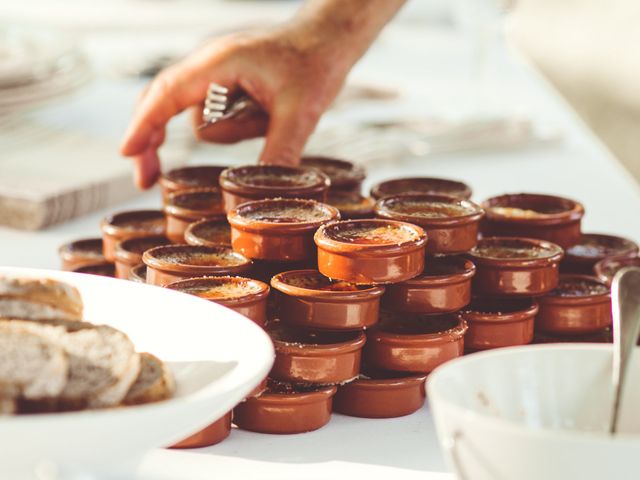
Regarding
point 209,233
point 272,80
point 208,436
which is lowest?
point 208,436

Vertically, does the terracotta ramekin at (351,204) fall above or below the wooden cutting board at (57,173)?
above

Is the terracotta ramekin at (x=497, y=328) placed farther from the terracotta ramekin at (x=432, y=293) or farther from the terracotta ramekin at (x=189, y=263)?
the terracotta ramekin at (x=189, y=263)

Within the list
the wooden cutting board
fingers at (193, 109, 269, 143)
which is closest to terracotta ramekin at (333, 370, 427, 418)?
fingers at (193, 109, 269, 143)

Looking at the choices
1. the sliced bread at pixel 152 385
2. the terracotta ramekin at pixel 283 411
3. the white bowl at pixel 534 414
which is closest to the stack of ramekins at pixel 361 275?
the terracotta ramekin at pixel 283 411

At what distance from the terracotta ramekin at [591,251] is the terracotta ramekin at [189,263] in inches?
13.6

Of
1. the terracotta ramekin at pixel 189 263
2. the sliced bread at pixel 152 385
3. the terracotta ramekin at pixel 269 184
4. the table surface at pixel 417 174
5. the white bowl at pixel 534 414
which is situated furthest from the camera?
the terracotta ramekin at pixel 269 184

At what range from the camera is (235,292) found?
85cm

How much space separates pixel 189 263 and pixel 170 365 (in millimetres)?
224

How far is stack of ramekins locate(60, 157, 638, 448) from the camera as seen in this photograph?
85cm

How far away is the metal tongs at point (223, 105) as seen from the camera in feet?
4.06

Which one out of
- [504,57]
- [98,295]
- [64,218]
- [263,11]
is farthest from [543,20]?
[98,295]

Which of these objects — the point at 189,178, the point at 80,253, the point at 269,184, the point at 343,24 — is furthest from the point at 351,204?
the point at 343,24

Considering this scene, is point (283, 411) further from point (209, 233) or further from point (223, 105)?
point (223, 105)

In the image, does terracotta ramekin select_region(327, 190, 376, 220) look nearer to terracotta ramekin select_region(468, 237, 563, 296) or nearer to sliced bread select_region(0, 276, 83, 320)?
terracotta ramekin select_region(468, 237, 563, 296)
